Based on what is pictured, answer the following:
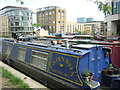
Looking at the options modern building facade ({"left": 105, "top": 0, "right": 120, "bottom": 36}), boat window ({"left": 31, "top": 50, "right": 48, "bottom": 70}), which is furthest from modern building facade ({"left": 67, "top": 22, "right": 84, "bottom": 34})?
boat window ({"left": 31, "top": 50, "right": 48, "bottom": 70})

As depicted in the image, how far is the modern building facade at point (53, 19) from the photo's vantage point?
67.3 m

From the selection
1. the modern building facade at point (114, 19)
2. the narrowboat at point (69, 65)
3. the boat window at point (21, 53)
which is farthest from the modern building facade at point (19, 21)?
the narrowboat at point (69, 65)

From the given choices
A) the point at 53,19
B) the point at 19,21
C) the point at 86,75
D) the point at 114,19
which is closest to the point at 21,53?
the point at 86,75

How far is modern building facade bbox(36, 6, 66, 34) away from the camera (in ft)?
221

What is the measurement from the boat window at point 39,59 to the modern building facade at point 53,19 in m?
60.3

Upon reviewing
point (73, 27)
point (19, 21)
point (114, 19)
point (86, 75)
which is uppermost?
point (73, 27)

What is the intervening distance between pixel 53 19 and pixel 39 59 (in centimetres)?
6263

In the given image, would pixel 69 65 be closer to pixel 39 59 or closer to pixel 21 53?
pixel 39 59

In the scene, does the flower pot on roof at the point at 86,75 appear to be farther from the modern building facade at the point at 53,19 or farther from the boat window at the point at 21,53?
the modern building facade at the point at 53,19

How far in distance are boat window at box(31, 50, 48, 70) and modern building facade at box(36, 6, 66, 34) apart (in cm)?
6025

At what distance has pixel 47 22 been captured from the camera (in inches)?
2778

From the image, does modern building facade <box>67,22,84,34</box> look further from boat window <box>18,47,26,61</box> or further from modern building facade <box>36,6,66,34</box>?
boat window <box>18,47,26,61</box>

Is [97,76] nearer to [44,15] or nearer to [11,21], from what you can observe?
[11,21]

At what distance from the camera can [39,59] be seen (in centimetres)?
615
